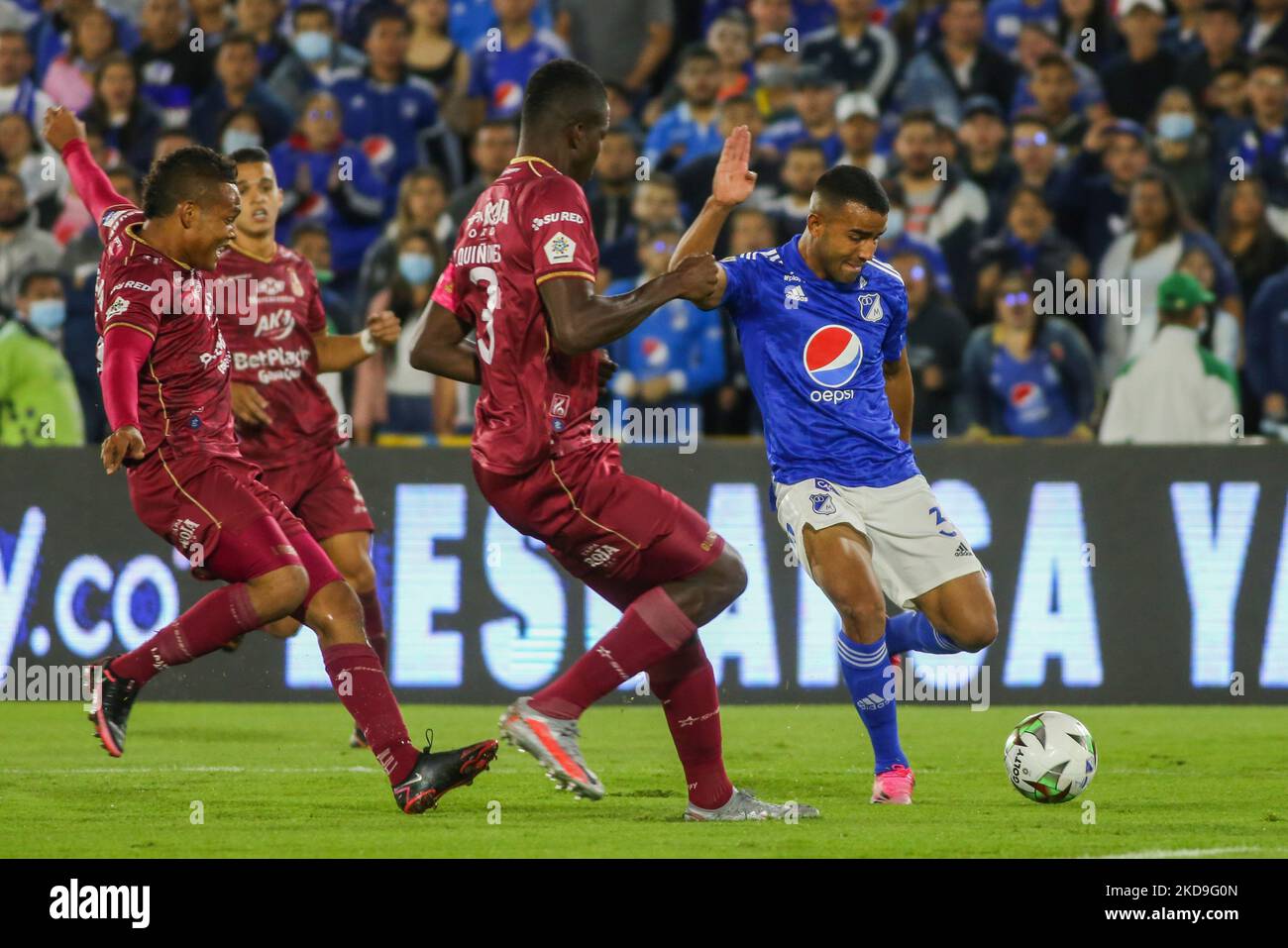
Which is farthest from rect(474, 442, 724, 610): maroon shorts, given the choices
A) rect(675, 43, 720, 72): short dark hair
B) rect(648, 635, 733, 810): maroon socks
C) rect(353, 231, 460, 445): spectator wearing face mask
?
rect(675, 43, 720, 72): short dark hair

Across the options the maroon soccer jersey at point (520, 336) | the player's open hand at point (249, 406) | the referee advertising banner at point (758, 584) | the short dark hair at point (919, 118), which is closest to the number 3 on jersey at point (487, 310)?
the maroon soccer jersey at point (520, 336)

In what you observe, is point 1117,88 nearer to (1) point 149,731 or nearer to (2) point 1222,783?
(2) point 1222,783

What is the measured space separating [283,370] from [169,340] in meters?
1.93

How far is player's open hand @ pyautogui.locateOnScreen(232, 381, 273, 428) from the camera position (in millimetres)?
8828

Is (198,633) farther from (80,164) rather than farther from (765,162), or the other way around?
(765,162)

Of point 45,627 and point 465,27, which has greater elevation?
point 465,27

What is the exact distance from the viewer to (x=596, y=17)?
49.1ft

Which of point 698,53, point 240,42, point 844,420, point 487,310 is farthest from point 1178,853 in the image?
point 240,42

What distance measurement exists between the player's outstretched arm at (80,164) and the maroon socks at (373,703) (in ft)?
6.93

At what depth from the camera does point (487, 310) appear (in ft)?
21.1

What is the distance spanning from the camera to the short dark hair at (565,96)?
641 centimetres

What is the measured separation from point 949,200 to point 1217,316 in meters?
2.08

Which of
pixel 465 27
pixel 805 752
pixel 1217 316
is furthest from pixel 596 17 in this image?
pixel 805 752

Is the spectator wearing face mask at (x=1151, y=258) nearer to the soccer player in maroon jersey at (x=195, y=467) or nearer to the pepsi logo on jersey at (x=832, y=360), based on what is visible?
the pepsi logo on jersey at (x=832, y=360)
